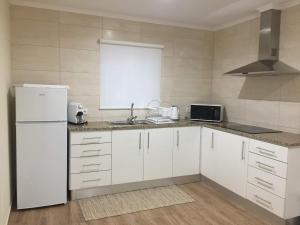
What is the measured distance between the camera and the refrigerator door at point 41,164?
280 centimetres

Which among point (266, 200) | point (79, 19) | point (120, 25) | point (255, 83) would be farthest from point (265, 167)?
point (79, 19)

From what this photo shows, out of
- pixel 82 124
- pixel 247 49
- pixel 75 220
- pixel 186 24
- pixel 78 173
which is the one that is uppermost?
pixel 186 24

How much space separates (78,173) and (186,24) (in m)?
2.76

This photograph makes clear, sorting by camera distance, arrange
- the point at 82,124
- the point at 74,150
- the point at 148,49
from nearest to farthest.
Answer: the point at 74,150 < the point at 82,124 < the point at 148,49

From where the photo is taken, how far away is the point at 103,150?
3.24 metres

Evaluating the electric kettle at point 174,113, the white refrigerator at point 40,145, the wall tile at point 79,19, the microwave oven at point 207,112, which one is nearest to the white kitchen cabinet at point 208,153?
the microwave oven at point 207,112

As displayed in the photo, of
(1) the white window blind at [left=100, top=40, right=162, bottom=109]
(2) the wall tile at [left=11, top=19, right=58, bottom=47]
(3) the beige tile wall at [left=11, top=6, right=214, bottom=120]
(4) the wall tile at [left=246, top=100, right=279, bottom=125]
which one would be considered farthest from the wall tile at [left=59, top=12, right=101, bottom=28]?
(4) the wall tile at [left=246, top=100, right=279, bottom=125]

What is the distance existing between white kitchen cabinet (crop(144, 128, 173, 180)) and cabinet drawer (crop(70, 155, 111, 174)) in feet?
1.74

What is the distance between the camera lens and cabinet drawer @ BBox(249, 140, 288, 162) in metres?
2.51

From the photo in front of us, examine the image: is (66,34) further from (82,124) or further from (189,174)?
(189,174)

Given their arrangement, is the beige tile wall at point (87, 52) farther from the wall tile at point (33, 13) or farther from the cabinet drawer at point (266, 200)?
the cabinet drawer at point (266, 200)

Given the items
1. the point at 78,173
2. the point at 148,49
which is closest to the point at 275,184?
the point at 78,173

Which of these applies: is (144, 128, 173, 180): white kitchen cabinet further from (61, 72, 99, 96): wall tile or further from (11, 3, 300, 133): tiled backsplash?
(61, 72, 99, 96): wall tile

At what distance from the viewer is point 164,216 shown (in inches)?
111
